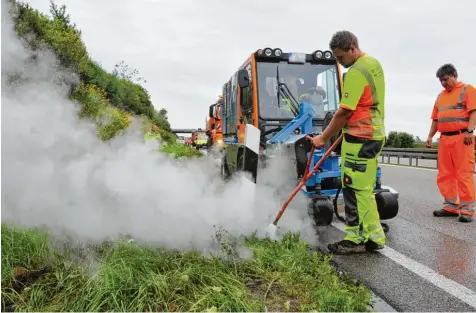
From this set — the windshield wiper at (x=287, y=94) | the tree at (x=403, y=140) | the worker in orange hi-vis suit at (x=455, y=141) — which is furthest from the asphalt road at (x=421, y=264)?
the tree at (x=403, y=140)

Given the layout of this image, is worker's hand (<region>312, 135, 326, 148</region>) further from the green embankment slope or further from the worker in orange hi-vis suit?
the worker in orange hi-vis suit

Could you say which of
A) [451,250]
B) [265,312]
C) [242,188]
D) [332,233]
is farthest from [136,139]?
[451,250]

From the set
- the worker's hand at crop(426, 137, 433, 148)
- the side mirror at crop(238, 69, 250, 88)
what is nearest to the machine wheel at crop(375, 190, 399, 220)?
the worker's hand at crop(426, 137, 433, 148)

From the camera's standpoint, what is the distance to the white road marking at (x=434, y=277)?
299 cm

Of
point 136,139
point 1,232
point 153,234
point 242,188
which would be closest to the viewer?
point 1,232

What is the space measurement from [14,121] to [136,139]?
1004 millimetres

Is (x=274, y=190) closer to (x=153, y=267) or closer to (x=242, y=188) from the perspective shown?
(x=242, y=188)

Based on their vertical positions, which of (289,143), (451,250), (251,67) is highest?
(251,67)

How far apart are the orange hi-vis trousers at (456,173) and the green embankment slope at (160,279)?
11.0 feet

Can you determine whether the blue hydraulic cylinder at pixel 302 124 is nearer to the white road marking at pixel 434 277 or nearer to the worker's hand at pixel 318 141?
the worker's hand at pixel 318 141

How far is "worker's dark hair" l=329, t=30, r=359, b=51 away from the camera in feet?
12.9

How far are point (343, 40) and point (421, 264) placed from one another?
6.91ft

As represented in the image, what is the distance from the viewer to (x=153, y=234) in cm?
356

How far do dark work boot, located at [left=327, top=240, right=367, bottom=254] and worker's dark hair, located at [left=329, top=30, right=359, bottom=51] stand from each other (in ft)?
5.94
